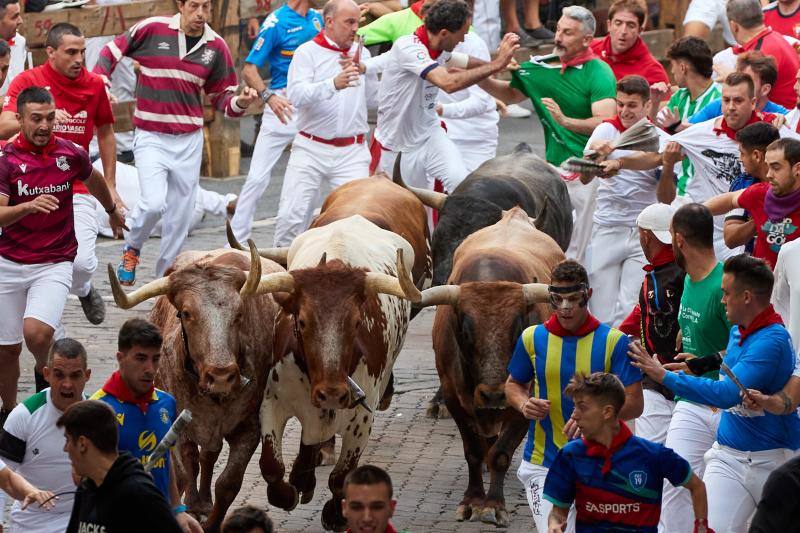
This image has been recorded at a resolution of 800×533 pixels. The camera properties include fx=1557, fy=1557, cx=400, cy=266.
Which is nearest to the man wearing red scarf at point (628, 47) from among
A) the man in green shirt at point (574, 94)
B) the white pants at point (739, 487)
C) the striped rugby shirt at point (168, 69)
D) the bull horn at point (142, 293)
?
the man in green shirt at point (574, 94)

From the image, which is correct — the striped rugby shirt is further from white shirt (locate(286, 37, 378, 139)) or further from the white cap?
the white cap

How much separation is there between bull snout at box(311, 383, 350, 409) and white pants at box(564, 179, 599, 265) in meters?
4.56

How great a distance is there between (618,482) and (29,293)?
193 inches

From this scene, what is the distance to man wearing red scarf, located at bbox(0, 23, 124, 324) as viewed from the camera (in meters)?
11.4

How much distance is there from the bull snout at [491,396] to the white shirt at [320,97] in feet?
16.5

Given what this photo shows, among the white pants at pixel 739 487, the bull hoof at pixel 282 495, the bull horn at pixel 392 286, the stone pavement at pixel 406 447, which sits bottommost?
the stone pavement at pixel 406 447

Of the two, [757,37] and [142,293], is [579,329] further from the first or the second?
[757,37]

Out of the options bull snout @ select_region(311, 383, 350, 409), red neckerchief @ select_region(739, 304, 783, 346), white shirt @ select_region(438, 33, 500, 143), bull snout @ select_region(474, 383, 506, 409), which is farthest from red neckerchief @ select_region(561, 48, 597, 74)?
red neckerchief @ select_region(739, 304, 783, 346)

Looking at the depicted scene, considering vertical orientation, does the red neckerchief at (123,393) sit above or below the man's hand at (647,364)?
below

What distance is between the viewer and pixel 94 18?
1594 cm

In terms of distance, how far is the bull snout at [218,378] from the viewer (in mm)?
8016

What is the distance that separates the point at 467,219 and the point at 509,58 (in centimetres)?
161

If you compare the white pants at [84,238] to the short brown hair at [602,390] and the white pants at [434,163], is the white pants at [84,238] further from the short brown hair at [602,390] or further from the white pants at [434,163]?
the short brown hair at [602,390]

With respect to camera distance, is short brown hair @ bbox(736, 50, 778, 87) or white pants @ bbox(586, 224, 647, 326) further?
white pants @ bbox(586, 224, 647, 326)
